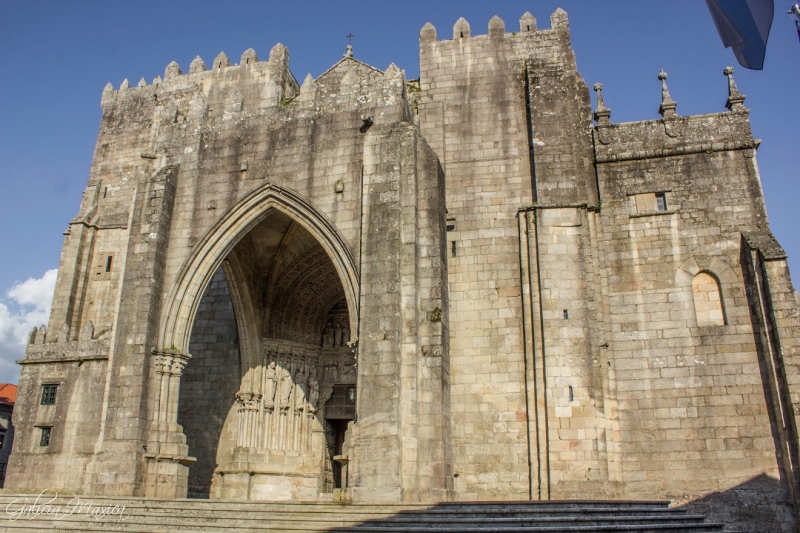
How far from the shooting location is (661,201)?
1467cm

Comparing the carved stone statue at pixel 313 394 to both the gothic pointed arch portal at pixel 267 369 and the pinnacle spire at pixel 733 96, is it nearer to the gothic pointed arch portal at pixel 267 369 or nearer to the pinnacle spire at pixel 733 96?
the gothic pointed arch portal at pixel 267 369

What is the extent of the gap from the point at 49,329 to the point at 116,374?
245 inches

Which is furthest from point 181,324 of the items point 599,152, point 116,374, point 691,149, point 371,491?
point 691,149

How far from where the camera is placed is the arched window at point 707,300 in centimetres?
1367

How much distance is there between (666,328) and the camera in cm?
1378

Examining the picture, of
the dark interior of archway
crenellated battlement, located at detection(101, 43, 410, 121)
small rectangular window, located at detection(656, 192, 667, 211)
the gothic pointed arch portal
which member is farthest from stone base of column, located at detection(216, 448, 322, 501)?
small rectangular window, located at detection(656, 192, 667, 211)

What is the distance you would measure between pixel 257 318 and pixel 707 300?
967 centimetres

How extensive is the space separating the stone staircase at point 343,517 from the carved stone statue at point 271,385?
5.00 metres

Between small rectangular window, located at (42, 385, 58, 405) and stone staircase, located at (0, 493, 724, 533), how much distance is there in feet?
18.6

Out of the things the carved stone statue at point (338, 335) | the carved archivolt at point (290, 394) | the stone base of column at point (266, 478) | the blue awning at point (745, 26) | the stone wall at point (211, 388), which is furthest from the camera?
the carved stone statue at point (338, 335)

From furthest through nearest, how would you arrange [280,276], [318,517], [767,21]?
[280,276]
[318,517]
[767,21]

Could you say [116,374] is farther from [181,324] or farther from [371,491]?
[371,491]
